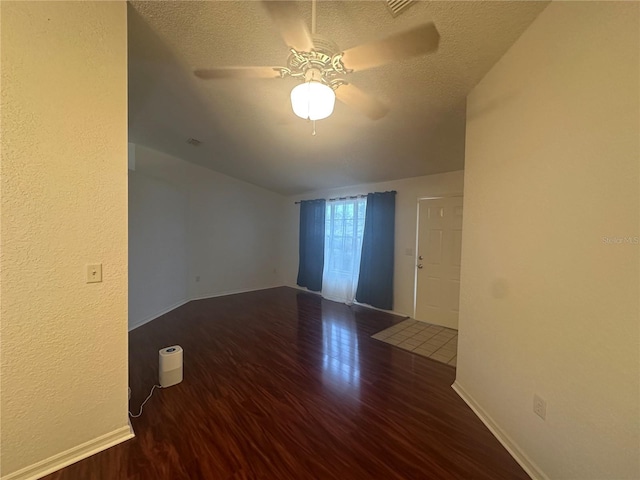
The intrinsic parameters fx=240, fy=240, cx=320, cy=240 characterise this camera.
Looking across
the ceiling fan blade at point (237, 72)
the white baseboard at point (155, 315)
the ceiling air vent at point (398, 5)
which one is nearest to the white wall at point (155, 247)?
the white baseboard at point (155, 315)

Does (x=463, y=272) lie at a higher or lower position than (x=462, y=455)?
higher

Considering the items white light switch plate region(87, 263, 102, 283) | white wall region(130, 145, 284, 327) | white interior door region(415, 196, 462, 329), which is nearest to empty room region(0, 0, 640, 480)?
white light switch plate region(87, 263, 102, 283)

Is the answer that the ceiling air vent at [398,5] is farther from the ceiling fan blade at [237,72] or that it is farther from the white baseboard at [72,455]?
the white baseboard at [72,455]

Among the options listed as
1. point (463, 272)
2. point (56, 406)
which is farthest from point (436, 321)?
point (56, 406)

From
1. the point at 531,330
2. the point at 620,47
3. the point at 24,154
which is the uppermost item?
the point at 620,47

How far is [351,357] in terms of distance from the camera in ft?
8.59

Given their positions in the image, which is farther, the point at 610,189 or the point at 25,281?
the point at 25,281

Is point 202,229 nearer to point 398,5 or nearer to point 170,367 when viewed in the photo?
point 170,367

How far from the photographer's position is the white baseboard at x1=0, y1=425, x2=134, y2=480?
1.24m

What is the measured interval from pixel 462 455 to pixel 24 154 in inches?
114

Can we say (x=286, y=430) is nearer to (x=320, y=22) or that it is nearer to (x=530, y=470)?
(x=530, y=470)

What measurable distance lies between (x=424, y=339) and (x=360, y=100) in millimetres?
2891

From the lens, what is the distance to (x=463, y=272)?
6.73ft

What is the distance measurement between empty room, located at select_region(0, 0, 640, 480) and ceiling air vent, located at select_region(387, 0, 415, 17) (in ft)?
0.04
